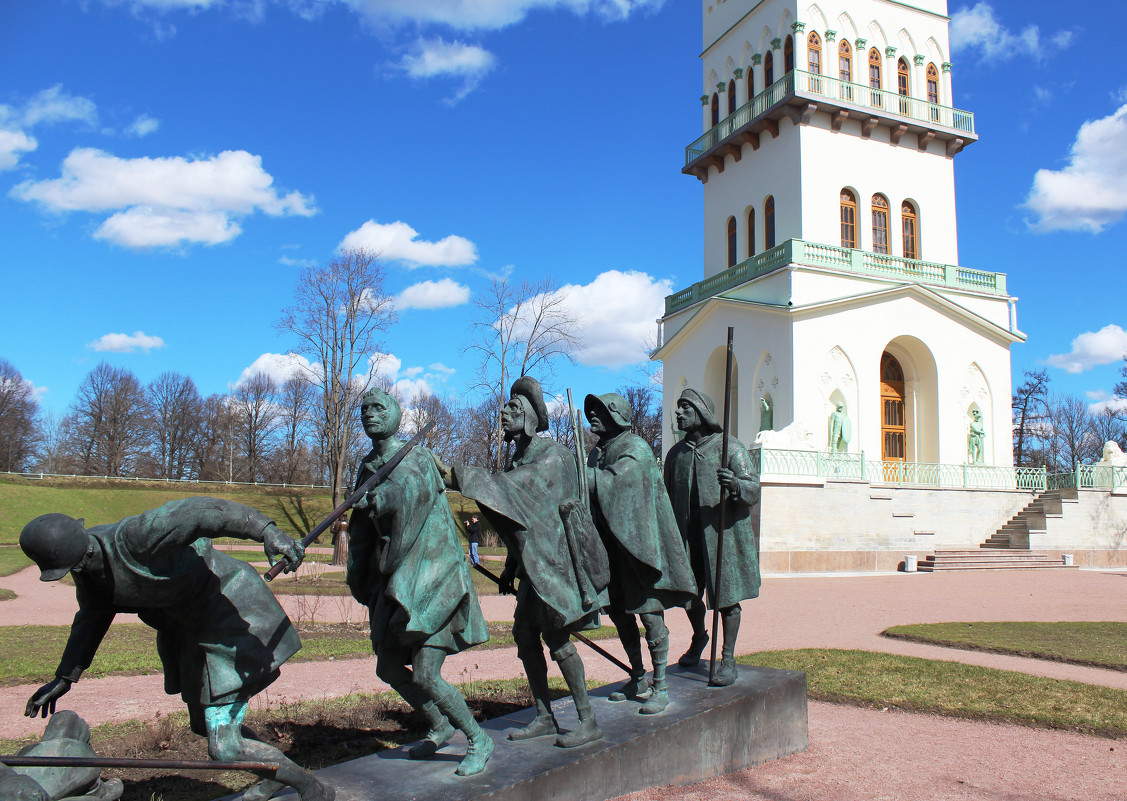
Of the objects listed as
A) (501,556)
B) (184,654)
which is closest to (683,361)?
(501,556)

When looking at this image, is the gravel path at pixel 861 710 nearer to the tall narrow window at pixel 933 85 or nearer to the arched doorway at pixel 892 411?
the arched doorway at pixel 892 411

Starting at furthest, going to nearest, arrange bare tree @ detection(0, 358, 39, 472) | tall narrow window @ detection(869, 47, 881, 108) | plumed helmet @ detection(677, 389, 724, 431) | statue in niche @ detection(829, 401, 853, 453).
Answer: bare tree @ detection(0, 358, 39, 472)
tall narrow window @ detection(869, 47, 881, 108)
statue in niche @ detection(829, 401, 853, 453)
plumed helmet @ detection(677, 389, 724, 431)

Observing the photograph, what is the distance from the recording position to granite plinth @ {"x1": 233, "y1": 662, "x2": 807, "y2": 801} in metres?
4.09

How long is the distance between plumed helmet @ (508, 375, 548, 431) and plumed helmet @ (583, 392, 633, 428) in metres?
0.68

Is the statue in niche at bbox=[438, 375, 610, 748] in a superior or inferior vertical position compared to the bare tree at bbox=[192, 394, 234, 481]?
inferior

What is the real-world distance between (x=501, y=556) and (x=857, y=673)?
1993cm

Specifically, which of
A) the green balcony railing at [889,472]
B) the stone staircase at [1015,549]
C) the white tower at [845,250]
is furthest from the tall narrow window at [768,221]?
the stone staircase at [1015,549]

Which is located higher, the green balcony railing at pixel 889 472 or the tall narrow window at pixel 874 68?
the tall narrow window at pixel 874 68

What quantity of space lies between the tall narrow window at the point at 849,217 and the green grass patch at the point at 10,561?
27810mm

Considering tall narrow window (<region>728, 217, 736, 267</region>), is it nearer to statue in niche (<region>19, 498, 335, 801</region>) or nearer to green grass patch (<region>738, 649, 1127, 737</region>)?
green grass patch (<region>738, 649, 1127, 737</region>)

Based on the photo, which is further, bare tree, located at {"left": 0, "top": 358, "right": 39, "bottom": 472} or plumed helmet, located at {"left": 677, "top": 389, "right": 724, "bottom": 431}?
bare tree, located at {"left": 0, "top": 358, "right": 39, "bottom": 472}

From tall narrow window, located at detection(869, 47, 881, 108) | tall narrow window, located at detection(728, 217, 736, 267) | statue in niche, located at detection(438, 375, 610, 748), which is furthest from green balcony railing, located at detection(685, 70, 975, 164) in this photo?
statue in niche, located at detection(438, 375, 610, 748)

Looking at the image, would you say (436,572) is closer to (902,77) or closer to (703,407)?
(703,407)

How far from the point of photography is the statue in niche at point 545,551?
4660 mm
